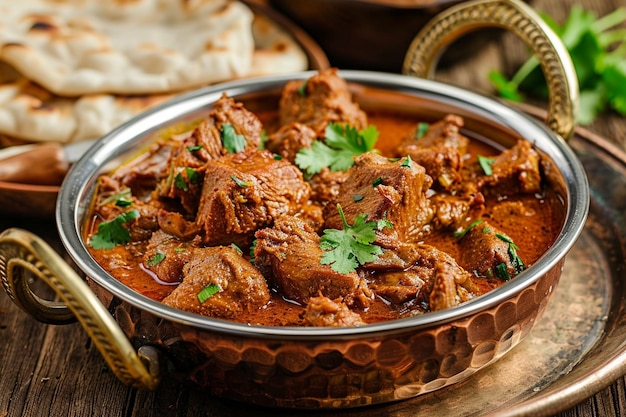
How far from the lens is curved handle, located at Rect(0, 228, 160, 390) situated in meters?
2.73

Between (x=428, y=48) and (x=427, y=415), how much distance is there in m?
2.53

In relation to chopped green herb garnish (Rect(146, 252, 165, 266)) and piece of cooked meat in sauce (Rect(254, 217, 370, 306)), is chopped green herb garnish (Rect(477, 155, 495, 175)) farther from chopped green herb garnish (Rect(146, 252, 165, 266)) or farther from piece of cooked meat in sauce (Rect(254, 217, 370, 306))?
chopped green herb garnish (Rect(146, 252, 165, 266))

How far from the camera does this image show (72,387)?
12.1 feet

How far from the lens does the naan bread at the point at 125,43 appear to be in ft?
17.3

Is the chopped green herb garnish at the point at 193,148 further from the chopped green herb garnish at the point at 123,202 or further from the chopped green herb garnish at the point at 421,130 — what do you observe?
the chopped green herb garnish at the point at 421,130

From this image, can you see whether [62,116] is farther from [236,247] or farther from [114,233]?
[236,247]

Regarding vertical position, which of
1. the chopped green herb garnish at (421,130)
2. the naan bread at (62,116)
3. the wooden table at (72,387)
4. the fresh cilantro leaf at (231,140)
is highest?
the chopped green herb garnish at (421,130)

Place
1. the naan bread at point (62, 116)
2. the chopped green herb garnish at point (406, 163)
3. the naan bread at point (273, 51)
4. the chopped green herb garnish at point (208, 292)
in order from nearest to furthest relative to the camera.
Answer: the chopped green herb garnish at point (208, 292) → the chopped green herb garnish at point (406, 163) → the naan bread at point (62, 116) → the naan bread at point (273, 51)

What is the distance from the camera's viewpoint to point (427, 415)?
10.9ft

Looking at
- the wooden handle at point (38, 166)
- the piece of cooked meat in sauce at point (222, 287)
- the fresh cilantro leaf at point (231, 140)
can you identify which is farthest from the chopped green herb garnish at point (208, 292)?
the wooden handle at point (38, 166)

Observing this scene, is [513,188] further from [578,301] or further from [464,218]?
[578,301]

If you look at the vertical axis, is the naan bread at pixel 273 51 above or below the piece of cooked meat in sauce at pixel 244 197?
above

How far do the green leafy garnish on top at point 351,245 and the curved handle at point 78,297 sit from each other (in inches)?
32.5

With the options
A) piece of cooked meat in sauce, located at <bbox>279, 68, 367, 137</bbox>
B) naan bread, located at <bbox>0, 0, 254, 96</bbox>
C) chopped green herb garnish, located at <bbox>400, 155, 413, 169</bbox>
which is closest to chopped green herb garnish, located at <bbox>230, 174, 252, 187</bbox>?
chopped green herb garnish, located at <bbox>400, 155, 413, 169</bbox>
